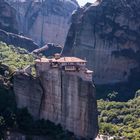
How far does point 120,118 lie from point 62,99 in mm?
29975

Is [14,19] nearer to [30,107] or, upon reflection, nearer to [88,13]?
[88,13]

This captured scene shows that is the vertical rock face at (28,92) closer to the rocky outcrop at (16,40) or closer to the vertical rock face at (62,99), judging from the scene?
the vertical rock face at (62,99)

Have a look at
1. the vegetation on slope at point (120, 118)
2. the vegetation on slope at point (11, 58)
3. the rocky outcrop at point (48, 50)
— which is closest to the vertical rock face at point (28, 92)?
the vegetation on slope at point (120, 118)

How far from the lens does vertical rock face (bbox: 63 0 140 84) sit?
439 feet

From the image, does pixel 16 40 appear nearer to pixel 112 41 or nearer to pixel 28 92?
pixel 112 41

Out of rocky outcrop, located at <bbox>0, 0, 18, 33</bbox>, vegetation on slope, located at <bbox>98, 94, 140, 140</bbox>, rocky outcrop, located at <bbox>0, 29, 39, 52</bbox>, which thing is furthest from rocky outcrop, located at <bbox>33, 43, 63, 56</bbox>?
vegetation on slope, located at <bbox>98, 94, 140, 140</bbox>

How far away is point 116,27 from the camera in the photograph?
13462cm

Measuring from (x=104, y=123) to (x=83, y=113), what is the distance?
23357 mm

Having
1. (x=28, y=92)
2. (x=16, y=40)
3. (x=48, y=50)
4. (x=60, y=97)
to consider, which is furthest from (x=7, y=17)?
(x=60, y=97)

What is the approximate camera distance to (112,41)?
134 m

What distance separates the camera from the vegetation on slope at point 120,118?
3832 inches

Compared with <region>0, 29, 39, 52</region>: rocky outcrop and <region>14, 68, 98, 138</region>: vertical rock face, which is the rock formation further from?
<region>0, 29, 39, 52</region>: rocky outcrop

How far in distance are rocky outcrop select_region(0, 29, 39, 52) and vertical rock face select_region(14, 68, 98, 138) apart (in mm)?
65331

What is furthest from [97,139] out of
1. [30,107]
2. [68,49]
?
[68,49]
